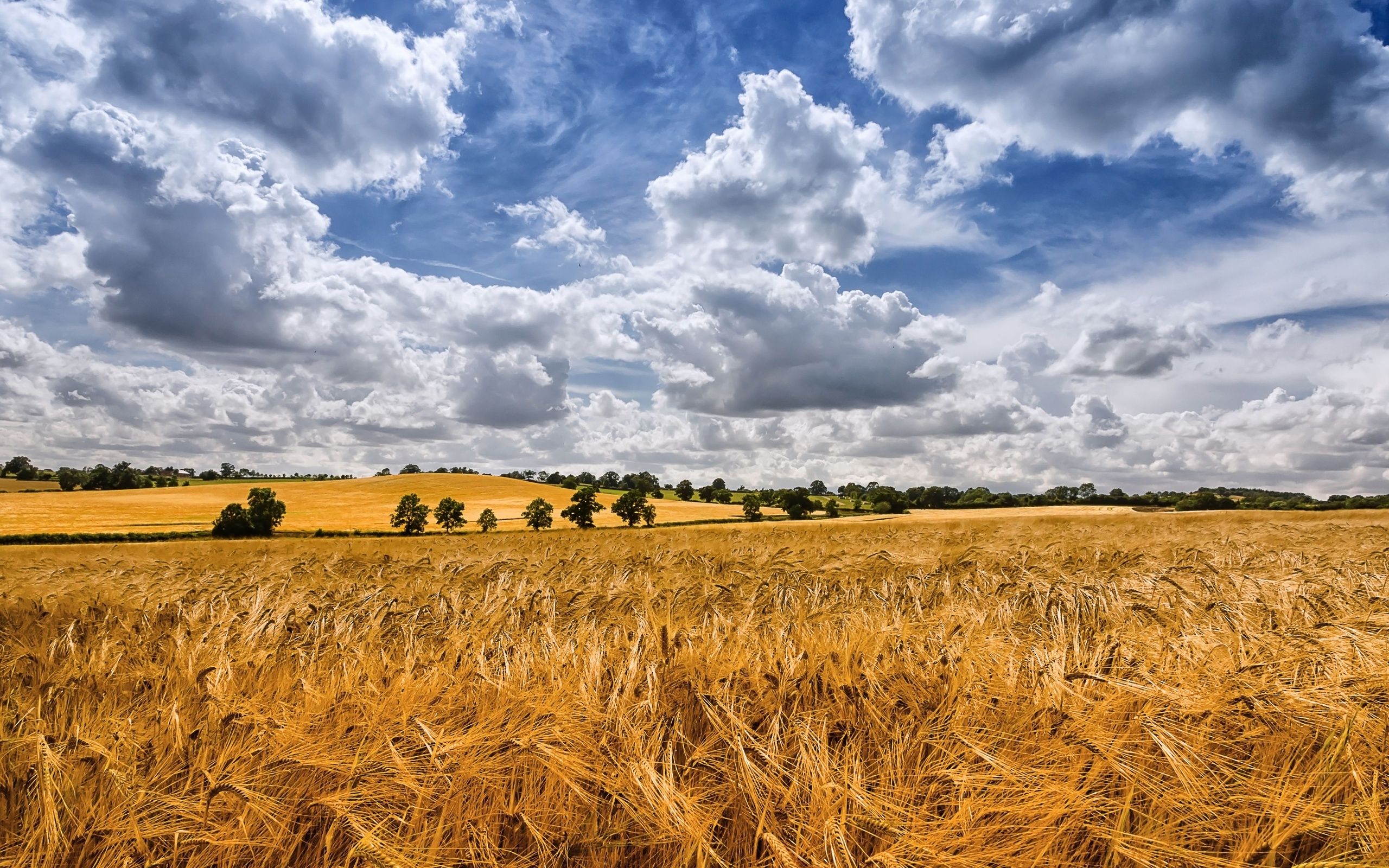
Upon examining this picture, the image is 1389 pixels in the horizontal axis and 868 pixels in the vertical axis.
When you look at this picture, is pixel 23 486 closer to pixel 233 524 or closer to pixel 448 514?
pixel 233 524

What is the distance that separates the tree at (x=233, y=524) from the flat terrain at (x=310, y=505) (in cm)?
244

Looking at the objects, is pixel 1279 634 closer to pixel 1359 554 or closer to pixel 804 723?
pixel 804 723

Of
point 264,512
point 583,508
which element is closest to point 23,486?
point 264,512

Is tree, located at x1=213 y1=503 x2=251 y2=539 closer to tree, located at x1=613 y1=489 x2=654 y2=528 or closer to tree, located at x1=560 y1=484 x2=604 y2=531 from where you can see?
tree, located at x1=560 y1=484 x2=604 y2=531

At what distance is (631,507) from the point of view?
242 ft

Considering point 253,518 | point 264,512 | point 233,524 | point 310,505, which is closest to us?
point 233,524

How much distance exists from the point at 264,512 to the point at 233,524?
3077mm

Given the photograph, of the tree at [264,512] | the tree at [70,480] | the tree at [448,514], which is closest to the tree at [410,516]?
the tree at [448,514]

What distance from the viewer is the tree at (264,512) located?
202 ft

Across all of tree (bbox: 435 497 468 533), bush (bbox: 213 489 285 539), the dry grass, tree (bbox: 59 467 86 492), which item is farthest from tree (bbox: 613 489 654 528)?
tree (bbox: 59 467 86 492)

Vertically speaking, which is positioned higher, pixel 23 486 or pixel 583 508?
pixel 23 486

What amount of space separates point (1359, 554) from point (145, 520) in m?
86.1

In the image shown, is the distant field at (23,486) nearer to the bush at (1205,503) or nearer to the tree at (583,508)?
the tree at (583,508)

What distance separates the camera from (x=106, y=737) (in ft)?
8.52
